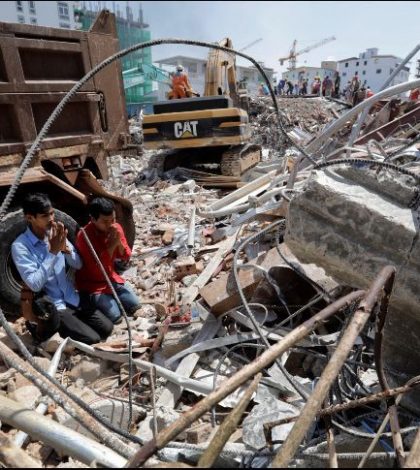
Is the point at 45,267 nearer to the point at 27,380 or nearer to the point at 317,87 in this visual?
the point at 27,380

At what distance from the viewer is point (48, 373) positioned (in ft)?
8.09

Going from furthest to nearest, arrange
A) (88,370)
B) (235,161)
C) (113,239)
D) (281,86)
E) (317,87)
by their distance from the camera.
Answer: (281,86), (317,87), (235,161), (113,239), (88,370)

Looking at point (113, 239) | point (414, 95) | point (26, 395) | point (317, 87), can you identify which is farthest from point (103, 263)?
point (317, 87)

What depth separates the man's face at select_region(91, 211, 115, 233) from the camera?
3.50 metres

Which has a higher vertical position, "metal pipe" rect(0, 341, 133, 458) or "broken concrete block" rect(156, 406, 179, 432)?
"metal pipe" rect(0, 341, 133, 458)

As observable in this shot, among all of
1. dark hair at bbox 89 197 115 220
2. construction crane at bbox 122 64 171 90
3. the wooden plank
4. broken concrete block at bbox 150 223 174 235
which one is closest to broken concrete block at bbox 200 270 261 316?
the wooden plank

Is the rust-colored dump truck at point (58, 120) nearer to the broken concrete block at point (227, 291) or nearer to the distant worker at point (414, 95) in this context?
the broken concrete block at point (227, 291)

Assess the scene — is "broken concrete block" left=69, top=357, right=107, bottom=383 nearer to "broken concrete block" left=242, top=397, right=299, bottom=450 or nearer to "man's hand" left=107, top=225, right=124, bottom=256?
"man's hand" left=107, top=225, right=124, bottom=256

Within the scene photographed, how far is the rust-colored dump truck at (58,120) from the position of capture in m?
3.57

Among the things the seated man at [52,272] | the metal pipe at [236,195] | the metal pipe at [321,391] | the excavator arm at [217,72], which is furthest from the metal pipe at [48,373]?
the excavator arm at [217,72]

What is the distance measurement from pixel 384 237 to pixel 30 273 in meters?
2.87

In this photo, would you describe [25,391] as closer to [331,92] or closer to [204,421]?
[204,421]

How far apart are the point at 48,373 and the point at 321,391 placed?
6.88ft

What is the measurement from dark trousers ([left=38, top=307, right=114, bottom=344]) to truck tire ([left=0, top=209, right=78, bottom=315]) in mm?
616
